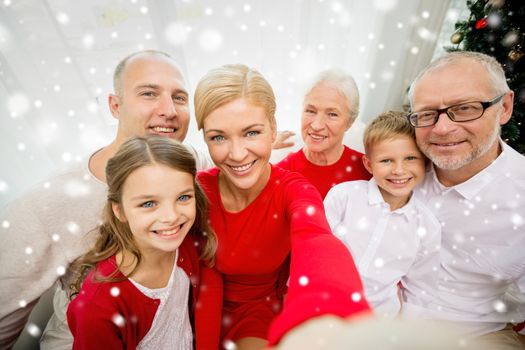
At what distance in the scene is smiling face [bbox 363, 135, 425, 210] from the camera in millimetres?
1470

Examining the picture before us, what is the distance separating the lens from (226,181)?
131 cm

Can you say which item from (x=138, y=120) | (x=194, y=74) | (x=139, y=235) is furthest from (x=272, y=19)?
(x=139, y=235)

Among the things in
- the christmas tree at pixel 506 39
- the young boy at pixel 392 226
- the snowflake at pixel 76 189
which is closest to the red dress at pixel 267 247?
the young boy at pixel 392 226

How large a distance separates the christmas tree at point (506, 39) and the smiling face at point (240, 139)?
1.79 m

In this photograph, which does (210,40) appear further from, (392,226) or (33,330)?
(33,330)

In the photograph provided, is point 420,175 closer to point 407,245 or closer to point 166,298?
point 407,245

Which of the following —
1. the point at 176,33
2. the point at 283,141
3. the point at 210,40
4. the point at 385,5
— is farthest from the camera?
the point at 385,5

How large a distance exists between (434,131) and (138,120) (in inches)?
58.3

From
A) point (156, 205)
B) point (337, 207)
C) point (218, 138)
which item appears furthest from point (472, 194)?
point (156, 205)

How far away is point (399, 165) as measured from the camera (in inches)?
57.5

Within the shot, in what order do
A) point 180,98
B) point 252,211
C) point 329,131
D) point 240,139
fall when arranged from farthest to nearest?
point 329,131, point 180,98, point 252,211, point 240,139

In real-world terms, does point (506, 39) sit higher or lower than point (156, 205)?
higher

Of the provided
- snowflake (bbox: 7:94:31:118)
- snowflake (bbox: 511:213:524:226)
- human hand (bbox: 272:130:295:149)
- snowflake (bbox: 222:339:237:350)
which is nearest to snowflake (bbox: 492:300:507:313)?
snowflake (bbox: 511:213:524:226)

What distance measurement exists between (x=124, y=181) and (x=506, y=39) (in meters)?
2.45
